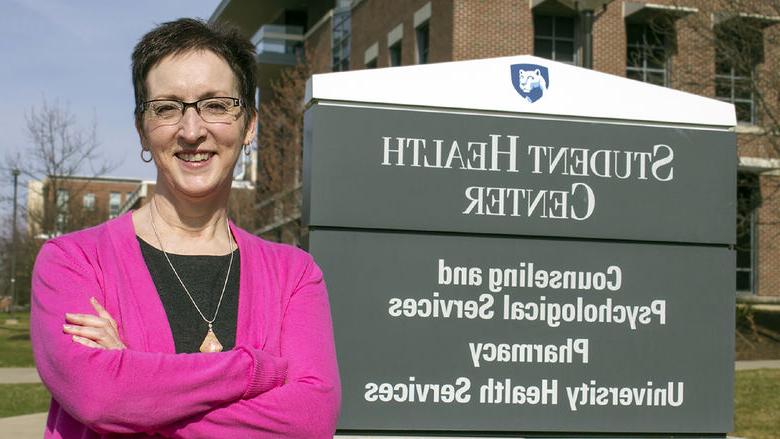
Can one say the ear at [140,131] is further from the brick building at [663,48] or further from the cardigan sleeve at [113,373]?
the brick building at [663,48]

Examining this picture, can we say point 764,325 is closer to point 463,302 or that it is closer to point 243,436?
point 463,302

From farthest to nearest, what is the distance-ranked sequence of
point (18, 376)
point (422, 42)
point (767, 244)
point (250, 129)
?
point (422, 42) → point (767, 244) → point (18, 376) → point (250, 129)

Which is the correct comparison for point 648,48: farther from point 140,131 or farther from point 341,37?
point 140,131

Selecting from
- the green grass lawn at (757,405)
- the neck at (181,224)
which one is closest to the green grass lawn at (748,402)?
the green grass lawn at (757,405)

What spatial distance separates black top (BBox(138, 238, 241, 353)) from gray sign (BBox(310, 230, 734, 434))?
1874mm

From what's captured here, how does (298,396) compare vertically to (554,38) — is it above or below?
below

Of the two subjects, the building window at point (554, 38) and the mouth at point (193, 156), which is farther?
the building window at point (554, 38)

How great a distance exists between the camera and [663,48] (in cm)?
2253

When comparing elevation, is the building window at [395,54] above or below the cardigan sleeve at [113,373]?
above

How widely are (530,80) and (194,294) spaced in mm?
2503

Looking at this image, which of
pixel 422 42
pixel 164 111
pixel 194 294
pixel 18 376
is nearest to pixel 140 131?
pixel 164 111

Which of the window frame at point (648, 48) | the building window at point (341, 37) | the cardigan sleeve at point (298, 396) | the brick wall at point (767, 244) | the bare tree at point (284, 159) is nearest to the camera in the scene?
the cardigan sleeve at point (298, 396)

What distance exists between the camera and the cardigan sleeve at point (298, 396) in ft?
7.41

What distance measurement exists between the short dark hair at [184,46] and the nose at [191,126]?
0.10 metres
